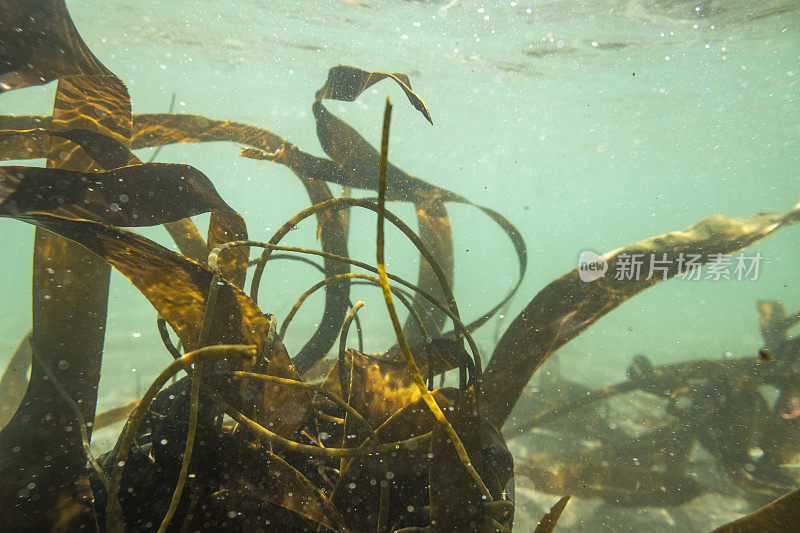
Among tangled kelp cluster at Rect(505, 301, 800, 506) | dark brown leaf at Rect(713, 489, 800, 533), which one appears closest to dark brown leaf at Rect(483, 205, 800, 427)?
dark brown leaf at Rect(713, 489, 800, 533)

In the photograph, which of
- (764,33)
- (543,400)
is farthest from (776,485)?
(764,33)

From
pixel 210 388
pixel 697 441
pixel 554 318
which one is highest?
pixel 554 318

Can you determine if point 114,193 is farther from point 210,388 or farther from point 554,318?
point 554,318

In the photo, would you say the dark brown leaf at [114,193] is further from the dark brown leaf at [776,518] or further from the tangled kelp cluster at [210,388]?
the dark brown leaf at [776,518]

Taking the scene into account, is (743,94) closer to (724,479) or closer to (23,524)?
(724,479)

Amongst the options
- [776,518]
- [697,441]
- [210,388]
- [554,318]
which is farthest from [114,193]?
[697,441]

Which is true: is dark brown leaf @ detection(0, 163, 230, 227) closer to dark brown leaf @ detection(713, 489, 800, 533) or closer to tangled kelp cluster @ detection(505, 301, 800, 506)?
dark brown leaf @ detection(713, 489, 800, 533)

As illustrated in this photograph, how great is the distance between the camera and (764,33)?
14180 millimetres

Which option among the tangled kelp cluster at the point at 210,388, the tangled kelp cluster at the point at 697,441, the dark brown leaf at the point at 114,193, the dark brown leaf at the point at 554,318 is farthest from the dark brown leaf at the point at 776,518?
the dark brown leaf at the point at 114,193

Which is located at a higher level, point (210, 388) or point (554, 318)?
point (554, 318)

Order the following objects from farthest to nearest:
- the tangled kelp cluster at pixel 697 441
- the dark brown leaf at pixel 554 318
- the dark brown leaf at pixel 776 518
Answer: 1. the tangled kelp cluster at pixel 697 441
2. the dark brown leaf at pixel 554 318
3. the dark brown leaf at pixel 776 518

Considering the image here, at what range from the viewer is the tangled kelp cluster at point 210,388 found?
1.05 metres

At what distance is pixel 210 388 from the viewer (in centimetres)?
112

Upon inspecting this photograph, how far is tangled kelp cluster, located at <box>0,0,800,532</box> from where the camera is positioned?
105 cm
